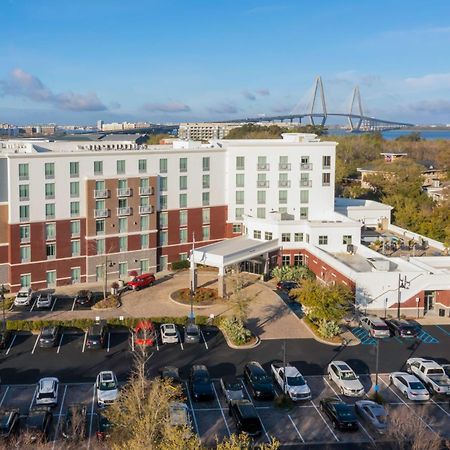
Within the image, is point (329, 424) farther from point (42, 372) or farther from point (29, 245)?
point (29, 245)

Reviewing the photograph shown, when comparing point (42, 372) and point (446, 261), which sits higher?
point (446, 261)

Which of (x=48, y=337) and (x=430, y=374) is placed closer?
(x=430, y=374)

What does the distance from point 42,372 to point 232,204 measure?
26159 mm

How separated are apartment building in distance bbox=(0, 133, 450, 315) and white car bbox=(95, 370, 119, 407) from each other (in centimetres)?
1633

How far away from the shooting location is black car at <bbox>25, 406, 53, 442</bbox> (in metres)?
22.0

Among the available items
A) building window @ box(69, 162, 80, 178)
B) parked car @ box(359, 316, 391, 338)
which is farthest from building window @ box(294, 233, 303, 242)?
building window @ box(69, 162, 80, 178)

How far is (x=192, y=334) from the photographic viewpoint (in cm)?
3388

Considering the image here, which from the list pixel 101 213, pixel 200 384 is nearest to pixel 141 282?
pixel 101 213

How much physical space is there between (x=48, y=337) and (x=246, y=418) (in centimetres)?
1454

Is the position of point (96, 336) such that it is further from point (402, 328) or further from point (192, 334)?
point (402, 328)

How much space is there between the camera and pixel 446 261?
150 feet

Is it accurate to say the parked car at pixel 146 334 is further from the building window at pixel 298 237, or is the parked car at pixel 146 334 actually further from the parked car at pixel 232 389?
the building window at pixel 298 237

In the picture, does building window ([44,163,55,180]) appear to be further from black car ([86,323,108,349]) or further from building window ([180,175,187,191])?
black car ([86,323,108,349])

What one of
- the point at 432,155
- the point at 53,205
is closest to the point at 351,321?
the point at 53,205
